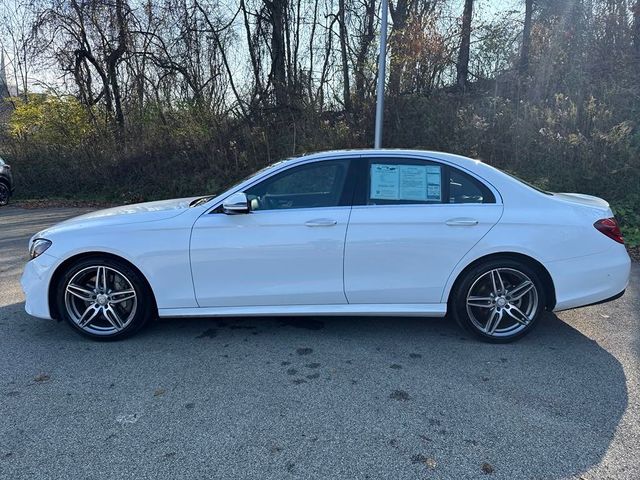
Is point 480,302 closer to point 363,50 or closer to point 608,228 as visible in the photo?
point 608,228

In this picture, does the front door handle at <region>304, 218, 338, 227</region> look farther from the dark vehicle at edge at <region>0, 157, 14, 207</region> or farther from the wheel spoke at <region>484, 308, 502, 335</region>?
the dark vehicle at edge at <region>0, 157, 14, 207</region>

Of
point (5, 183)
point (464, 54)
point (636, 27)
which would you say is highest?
point (636, 27)

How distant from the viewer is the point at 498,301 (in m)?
3.86

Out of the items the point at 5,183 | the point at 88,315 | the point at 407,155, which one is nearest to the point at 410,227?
the point at 407,155

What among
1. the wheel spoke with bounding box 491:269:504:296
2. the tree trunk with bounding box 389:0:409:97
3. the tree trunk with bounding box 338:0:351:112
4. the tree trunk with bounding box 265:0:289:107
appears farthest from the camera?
the tree trunk with bounding box 265:0:289:107

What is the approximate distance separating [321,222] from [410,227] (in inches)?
27.7

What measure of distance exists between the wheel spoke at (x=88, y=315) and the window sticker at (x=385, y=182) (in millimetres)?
2457

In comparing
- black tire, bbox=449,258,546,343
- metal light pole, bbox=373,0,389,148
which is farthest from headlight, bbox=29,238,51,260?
metal light pole, bbox=373,0,389,148

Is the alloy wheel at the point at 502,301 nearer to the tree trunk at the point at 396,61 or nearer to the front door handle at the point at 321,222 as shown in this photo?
the front door handle at the point at 321,222

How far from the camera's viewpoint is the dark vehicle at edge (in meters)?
13.6

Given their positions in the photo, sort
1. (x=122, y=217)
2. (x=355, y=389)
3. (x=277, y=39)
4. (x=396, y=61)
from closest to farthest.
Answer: (x=355, y=389) < (x=122, y=217) < (x=396, y=61) < (x=277, y=39)

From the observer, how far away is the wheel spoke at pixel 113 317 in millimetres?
3914

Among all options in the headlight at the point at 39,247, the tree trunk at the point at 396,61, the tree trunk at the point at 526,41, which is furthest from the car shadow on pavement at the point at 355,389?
the tree trunk at the point at 526,41

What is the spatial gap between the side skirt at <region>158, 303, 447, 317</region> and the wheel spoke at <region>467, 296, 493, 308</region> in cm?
21
